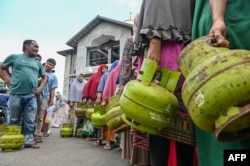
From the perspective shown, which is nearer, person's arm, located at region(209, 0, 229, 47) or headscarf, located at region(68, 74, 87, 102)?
person's arm, located at region(209, 0, 229, 47)

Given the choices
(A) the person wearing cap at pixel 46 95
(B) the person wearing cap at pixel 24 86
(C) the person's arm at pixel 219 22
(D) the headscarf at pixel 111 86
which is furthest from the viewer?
(A) the person wearing cap at pixel 46 95

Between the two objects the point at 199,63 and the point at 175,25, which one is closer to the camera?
the point at 199,63

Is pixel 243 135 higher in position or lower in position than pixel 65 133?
higher

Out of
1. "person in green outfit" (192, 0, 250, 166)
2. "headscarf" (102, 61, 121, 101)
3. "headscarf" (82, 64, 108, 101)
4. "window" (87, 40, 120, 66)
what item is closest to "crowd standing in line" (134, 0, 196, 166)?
"person in green outfit" (192, 0, 250, 166)

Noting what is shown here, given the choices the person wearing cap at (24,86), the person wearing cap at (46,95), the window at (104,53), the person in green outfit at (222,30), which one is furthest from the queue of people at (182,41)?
the window at (104,53)

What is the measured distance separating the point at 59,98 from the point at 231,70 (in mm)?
12879

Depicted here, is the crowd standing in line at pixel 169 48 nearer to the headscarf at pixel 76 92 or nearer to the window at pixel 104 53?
the headscarf at pixel 76 92

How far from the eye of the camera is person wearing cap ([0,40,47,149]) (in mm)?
4262

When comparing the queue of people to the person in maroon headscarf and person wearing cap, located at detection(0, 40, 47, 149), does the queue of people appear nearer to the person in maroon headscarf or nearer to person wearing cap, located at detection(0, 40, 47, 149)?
person wearing cap, located at detection(0, 40, 47, 149)

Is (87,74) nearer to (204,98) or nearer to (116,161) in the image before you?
(116,161)

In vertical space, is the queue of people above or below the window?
below

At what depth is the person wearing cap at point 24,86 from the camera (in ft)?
14.0

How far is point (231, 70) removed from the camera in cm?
78

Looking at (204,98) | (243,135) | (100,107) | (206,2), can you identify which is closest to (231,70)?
(204,98)
